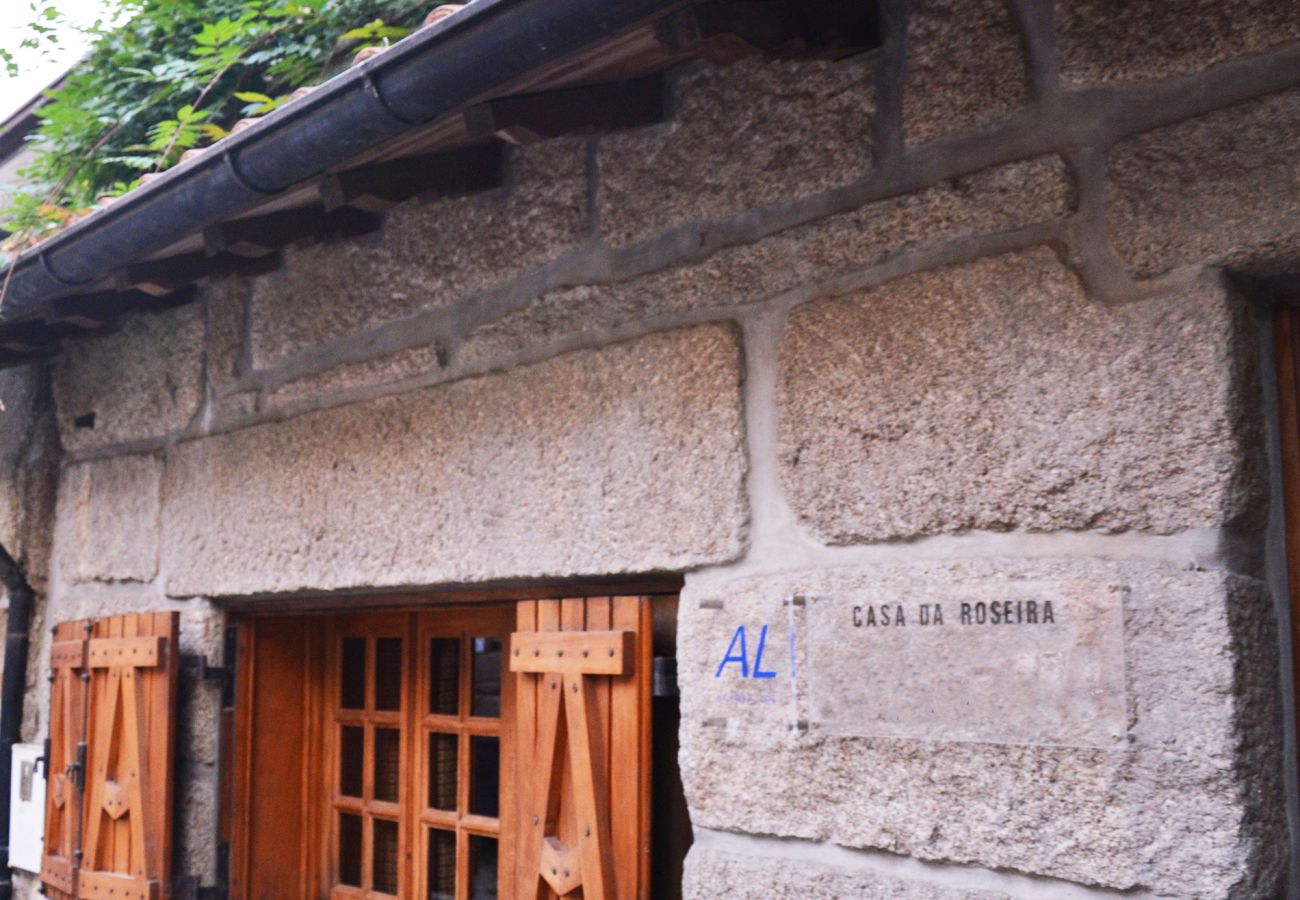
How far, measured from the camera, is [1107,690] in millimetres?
1673

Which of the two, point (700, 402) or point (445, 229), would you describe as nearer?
point (700, 402)

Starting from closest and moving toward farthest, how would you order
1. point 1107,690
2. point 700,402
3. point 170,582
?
point 1107,690
point 700,402
point 170,582

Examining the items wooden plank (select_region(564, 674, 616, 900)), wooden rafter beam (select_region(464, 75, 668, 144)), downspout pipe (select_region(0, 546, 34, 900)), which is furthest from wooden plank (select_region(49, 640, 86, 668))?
wooden rafter beam (select_region(464, 75, 668, 144))

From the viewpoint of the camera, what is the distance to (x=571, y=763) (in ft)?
7.39

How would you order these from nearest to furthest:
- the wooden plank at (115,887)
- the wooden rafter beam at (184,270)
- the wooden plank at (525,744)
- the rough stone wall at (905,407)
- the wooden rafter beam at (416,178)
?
the rough stone wall at (905,407) < the wooden plank at (525,744) < the wooden rafter beam at (416,178) < the wooden rafter beam at (184,270) < the wooden plank at (115,887)

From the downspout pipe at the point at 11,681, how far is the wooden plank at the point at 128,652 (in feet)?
2.25

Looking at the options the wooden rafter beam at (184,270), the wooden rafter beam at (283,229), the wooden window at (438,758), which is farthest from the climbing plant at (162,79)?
the wooden window at (438,758)

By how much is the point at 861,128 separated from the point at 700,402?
1.66 ft

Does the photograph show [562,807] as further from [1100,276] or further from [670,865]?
[1100,276]

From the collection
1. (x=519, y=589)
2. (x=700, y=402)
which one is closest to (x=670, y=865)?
(x=519, y=589)

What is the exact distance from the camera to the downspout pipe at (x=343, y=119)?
5.78 ft

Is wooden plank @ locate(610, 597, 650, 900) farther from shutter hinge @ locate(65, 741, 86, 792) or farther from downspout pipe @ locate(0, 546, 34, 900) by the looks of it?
downspout pipe @ locate(0, 546, 34, 900)

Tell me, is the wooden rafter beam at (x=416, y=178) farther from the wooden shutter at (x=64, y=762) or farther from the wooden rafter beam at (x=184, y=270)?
the wooden shutter at (x=64, y=762)

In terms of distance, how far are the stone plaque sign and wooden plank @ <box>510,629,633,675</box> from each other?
35 cm
